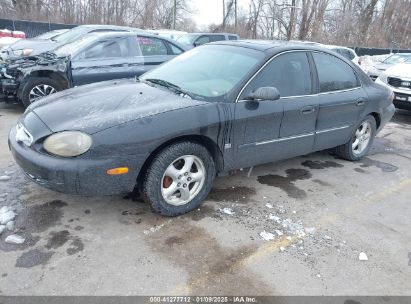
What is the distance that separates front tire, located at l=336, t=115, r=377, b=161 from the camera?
5.29 m

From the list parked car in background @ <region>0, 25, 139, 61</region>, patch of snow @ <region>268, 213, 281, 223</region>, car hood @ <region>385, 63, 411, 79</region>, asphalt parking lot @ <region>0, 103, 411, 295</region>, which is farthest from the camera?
car hood @ <region>385, 63, 411, 79</region>

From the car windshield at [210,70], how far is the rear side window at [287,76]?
0.14 metres

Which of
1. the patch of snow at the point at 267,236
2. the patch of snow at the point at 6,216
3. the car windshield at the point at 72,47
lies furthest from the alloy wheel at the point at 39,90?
the patch of snow at the point at 267,236

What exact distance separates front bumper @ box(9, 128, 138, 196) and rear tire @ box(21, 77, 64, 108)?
3.60 m

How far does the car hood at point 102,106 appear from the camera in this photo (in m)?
3.08

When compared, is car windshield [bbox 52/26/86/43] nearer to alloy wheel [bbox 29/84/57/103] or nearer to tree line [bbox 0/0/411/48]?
alloy wheel [bbox 29/84/57/103]

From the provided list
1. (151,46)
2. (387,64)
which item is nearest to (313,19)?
(387,64)

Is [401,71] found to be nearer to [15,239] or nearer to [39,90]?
[39,90]

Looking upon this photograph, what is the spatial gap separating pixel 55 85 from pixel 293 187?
438cm

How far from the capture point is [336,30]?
36250mm

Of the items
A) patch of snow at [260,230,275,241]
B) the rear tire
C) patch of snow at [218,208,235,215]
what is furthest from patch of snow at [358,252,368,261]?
the rear tire

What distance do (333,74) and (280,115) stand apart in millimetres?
1222

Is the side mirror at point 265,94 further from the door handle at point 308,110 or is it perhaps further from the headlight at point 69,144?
the headlight at point 69,144

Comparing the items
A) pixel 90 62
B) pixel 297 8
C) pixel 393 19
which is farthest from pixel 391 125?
pixel 393 19
